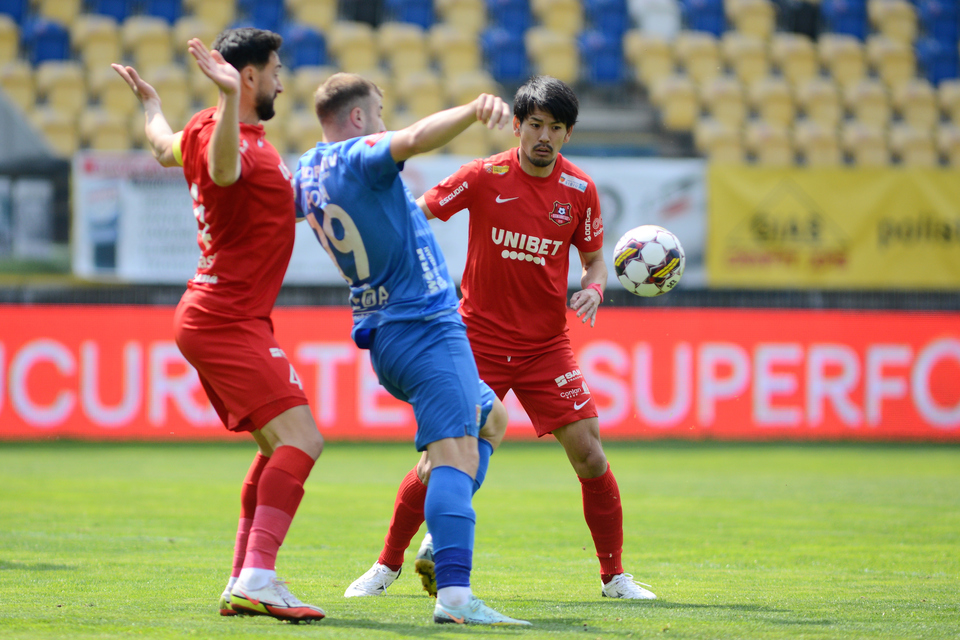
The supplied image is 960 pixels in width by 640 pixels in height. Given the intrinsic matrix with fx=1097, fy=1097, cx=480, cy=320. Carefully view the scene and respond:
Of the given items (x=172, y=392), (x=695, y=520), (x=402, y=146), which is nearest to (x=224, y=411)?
(x=402, y=146)

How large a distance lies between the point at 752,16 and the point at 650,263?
13.5 metres

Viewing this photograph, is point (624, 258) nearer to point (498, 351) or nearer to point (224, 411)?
point (498, 351)

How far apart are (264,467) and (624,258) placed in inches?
91.0

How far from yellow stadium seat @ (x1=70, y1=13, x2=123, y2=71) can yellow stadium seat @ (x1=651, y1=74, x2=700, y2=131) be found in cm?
791

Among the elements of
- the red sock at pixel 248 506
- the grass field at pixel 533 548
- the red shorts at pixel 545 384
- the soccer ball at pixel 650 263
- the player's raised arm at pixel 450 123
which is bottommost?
the grass field at pixel 533 548

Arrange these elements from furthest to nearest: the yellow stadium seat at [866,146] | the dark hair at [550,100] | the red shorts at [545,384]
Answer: the yellow stadium seat at [866,146] → the red shorts at [545,384] → the dark hair at [550,100]

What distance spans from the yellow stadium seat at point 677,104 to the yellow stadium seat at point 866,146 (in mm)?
2284

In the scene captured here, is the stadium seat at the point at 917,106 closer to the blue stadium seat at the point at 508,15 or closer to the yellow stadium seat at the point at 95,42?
the blue stadium seat at the point at 508,15

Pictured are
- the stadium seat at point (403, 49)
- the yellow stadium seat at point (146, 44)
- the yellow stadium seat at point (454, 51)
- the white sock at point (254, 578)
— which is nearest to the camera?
the white sock at point (254, 578)

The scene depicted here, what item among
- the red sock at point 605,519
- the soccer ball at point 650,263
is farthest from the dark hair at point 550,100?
the red sock at point 605,519

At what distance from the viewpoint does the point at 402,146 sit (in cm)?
371

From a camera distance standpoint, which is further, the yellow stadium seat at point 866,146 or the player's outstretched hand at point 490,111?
the yellow stadium seat at point 866,146

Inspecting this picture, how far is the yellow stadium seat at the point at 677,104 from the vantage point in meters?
16.0

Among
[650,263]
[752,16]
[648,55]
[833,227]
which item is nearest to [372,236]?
[650,263]
